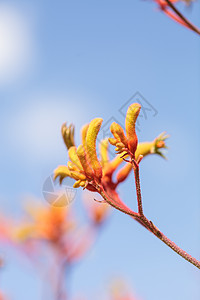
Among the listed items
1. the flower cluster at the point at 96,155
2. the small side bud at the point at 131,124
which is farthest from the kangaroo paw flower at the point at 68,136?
the small side bud at the point at 131,124

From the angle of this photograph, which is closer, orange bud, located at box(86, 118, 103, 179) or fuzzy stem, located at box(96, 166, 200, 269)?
fuzzy stem, located at box(96, 166, 200, 269)

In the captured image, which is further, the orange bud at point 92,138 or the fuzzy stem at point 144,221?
the orange bud at point 92,138

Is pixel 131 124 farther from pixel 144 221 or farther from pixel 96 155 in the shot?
pixel 144 221

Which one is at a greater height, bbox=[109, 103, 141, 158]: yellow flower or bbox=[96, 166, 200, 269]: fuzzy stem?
bbox=[109, 103, 141, 158]: yellow flower

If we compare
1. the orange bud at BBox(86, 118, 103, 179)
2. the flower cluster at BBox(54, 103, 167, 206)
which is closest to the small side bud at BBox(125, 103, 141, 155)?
the flower cluster at BBox(54, 103, 167, 206)

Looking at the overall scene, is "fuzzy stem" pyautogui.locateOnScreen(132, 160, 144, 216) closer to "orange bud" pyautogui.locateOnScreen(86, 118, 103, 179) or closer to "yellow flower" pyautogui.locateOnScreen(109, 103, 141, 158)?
"yellow flower" pyautogui.locateOnScreen(109, 103, 141, 158)

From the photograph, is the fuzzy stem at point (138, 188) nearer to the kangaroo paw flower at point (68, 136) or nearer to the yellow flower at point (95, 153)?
the yellow flower at point (95, 153)

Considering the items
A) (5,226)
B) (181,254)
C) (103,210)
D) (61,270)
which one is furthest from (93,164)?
(5,226)

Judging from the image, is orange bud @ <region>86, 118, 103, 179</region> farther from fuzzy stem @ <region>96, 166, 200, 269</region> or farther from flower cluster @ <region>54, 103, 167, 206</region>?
fuzzy stem @ <region>96, 166, 200, 269</region>

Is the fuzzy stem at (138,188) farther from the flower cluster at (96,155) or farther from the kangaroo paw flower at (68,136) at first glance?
the kangaroo paw flower at (68,136)

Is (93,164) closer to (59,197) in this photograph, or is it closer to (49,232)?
(59,197)

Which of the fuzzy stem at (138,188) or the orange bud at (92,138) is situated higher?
the orange bud at (92,138)
